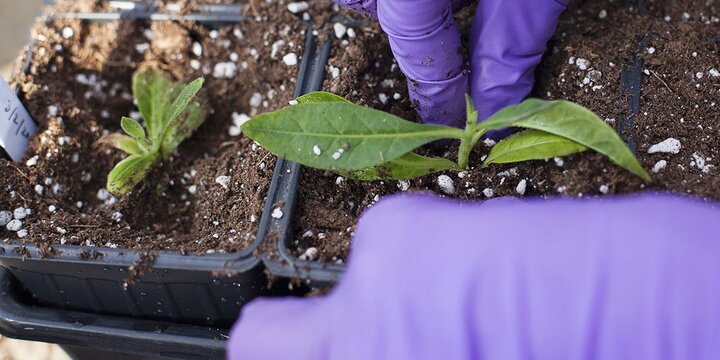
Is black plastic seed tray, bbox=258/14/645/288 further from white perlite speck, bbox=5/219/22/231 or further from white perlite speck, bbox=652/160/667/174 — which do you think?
white perlite speck, bbox=5/219/22/231

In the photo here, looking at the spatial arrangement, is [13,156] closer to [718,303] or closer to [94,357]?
Result: [94,357]

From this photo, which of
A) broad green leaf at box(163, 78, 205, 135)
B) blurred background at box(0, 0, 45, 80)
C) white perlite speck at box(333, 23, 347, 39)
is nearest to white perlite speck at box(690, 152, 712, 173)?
white perlite speck at box(333, 23, 347, 39)

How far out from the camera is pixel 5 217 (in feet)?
3.13

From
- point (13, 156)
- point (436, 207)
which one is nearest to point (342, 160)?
point (436, 207)

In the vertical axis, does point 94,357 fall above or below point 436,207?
below

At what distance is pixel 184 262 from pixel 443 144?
379mm

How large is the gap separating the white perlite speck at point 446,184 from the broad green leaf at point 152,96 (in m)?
0.44

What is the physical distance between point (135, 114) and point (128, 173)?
0.73 ft

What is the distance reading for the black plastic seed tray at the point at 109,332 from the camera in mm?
914

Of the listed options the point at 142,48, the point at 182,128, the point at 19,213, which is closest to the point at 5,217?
the point at 19,213

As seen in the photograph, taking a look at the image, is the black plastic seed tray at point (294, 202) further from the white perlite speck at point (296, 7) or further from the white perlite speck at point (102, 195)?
the white perlite speck at point (102, 195)

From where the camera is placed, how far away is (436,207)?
2.16 feet

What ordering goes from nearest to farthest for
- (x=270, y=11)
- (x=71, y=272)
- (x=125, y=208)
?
(x=71, y=272)
(x=125, y=208)
(x=270, y=11)

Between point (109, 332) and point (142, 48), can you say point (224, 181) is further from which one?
point (142, 48)
